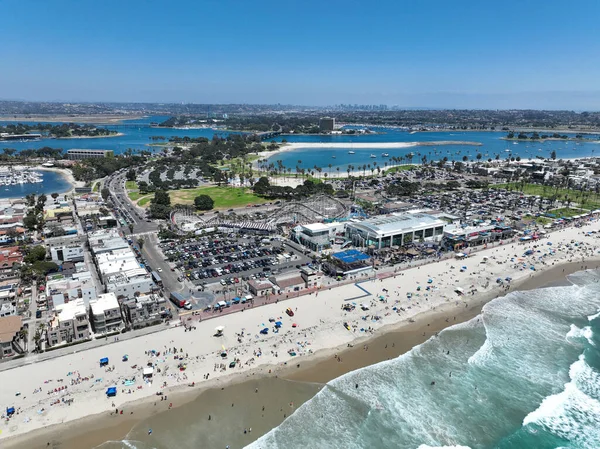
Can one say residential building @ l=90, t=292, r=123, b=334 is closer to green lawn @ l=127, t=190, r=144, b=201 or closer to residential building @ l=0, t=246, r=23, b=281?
residential building @ l=0, t=246, r=23, b=281

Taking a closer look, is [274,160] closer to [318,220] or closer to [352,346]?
[318,220]

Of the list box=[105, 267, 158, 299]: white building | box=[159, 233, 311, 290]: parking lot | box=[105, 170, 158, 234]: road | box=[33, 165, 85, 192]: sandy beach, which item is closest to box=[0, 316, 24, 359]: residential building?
box=[105, 267, 158, 299]: white building

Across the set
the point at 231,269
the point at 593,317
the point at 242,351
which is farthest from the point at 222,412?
the point at 593,317

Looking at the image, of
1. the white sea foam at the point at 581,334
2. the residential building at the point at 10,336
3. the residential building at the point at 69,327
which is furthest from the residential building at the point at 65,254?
the white sea foam at the point at 581,334

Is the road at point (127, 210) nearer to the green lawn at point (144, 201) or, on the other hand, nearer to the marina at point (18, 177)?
the green lawn at point (144, 201)

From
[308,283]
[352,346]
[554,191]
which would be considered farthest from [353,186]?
[352,346]

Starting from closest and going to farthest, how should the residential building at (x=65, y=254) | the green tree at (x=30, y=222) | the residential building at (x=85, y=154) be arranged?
1. the residential building at (x=65, y=254)
2. the green tree at (x=30, y=222)
3. the residential building at (x=85, y=154)
